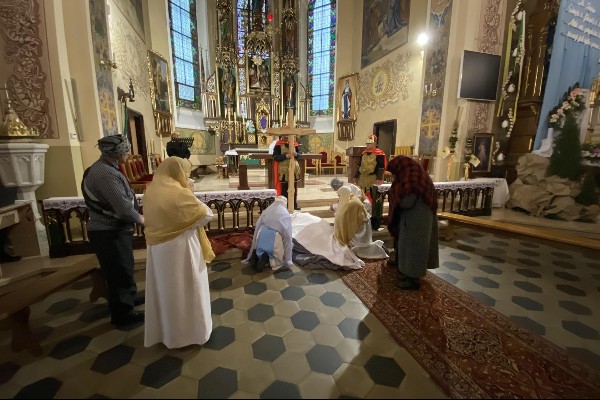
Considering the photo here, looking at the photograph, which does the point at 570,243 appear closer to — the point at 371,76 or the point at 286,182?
the point at 286,182

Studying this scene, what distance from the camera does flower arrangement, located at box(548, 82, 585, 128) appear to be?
6.58 metres

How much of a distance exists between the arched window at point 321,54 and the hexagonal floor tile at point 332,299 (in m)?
11.9

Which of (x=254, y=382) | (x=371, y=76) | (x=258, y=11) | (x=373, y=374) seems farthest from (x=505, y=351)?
(x=258, y=11)

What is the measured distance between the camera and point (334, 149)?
1305cm

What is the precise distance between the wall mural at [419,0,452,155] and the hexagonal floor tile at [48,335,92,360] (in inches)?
336

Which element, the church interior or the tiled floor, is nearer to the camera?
the tiled floor

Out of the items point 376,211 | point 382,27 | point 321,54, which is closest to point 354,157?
point 376,211

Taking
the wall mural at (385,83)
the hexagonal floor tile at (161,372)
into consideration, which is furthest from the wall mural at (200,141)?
the hexagonal floor tile at (161,372)

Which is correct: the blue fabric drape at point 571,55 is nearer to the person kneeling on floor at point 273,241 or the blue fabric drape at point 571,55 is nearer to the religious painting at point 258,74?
the person kneeling on floor at point 273,241

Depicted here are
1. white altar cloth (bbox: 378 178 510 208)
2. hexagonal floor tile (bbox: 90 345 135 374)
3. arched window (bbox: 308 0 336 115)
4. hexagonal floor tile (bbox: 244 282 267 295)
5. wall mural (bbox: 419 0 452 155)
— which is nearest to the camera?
hexagonal floor tile (bbox: 90 345 135 374)

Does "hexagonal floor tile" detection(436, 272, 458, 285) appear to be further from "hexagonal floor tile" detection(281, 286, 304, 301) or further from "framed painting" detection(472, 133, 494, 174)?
"framed painting" detection(472, 133, 494, 174)

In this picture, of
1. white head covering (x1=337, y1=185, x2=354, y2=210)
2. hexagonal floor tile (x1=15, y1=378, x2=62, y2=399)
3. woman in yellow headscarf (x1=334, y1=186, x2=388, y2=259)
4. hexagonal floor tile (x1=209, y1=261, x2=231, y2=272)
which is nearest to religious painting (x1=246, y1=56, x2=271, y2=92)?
white head covering (x1=337, y1=185, x2=354, y2=210)

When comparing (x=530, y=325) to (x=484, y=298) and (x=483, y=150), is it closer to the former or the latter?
(x=484, y=298)

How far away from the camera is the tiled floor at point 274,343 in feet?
5.97
